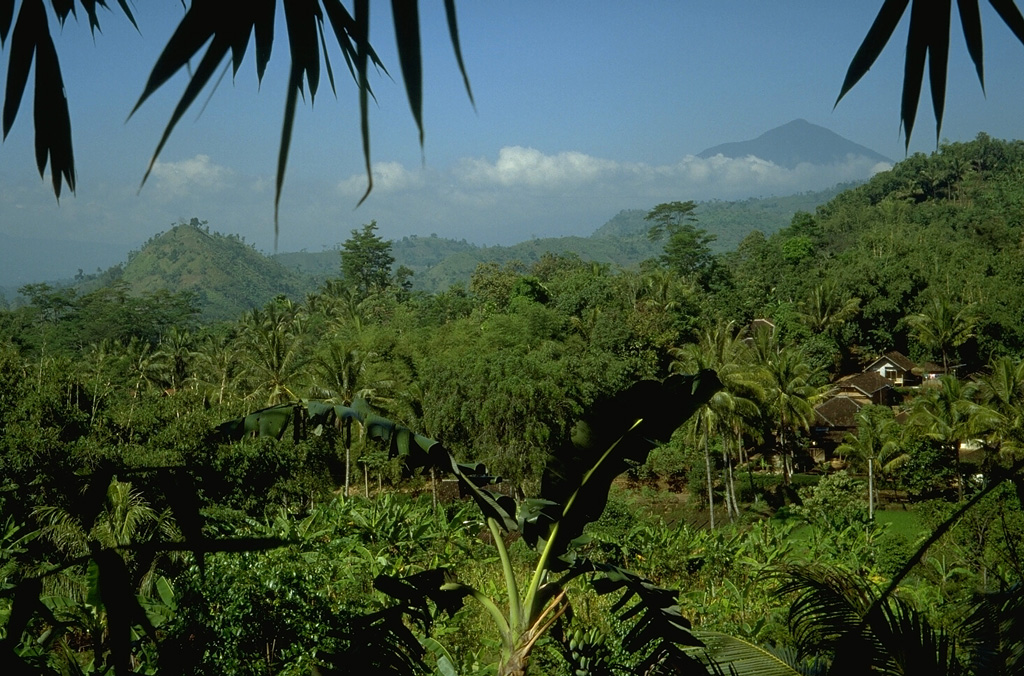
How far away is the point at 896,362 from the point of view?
27766 millimetres

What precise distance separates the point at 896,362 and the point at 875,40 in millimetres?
30323

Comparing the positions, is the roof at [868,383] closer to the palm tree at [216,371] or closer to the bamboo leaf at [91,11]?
the palm tree at [216,371]

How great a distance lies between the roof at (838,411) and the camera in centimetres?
2280

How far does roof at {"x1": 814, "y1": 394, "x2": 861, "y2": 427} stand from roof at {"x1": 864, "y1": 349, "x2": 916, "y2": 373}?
524cm

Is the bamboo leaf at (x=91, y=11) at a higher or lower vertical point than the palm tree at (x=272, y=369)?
higher

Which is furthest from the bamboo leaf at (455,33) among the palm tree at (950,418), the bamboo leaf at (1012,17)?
the palm tree at (950,418)

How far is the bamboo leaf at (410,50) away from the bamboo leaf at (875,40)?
1.43 ft

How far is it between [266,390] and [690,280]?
24.5 m

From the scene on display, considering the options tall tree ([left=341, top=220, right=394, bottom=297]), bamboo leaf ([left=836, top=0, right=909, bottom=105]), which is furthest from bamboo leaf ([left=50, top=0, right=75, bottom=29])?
tall tree ([left=341, top=220, right=394, bottom=297])

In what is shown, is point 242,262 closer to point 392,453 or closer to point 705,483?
point 705,483

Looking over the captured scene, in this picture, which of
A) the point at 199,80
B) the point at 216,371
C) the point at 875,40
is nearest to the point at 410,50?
the point at 199,80

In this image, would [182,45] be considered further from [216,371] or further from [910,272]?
[910,272]

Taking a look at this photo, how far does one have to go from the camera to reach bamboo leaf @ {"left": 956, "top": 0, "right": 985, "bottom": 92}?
72 centimetres

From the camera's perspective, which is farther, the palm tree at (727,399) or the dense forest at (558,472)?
the palm tree at (727,399)
